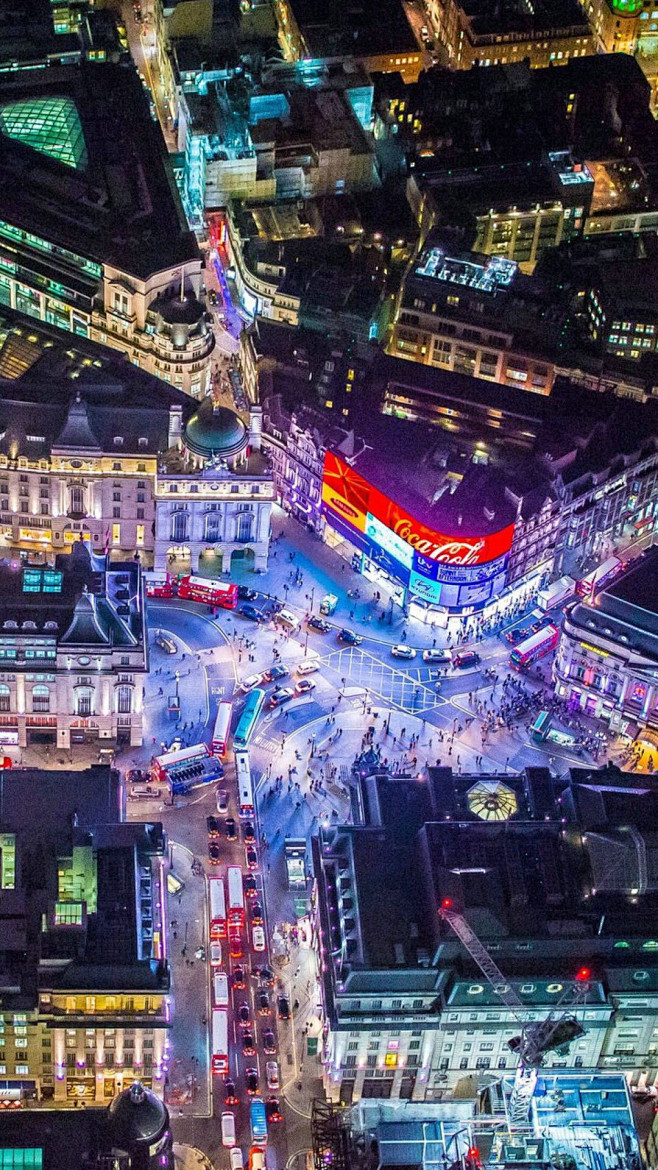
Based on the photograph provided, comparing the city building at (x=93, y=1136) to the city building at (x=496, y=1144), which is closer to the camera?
the city building at (x=93, y=1136)

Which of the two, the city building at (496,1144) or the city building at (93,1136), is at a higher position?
the city building at (93,1136)

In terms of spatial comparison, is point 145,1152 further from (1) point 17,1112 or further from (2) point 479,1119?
(2) point 479,1119

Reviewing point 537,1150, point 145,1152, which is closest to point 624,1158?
point 537,1150

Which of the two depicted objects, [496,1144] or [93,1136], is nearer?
[93,1136]

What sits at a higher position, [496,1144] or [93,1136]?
[93,1136]

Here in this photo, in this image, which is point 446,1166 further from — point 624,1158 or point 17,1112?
point 17,1112

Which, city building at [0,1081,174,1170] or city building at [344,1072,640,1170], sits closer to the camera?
city building at [0,1081,174,1170]

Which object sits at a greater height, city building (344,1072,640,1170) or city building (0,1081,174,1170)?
city building (0,1081,174,1170)
